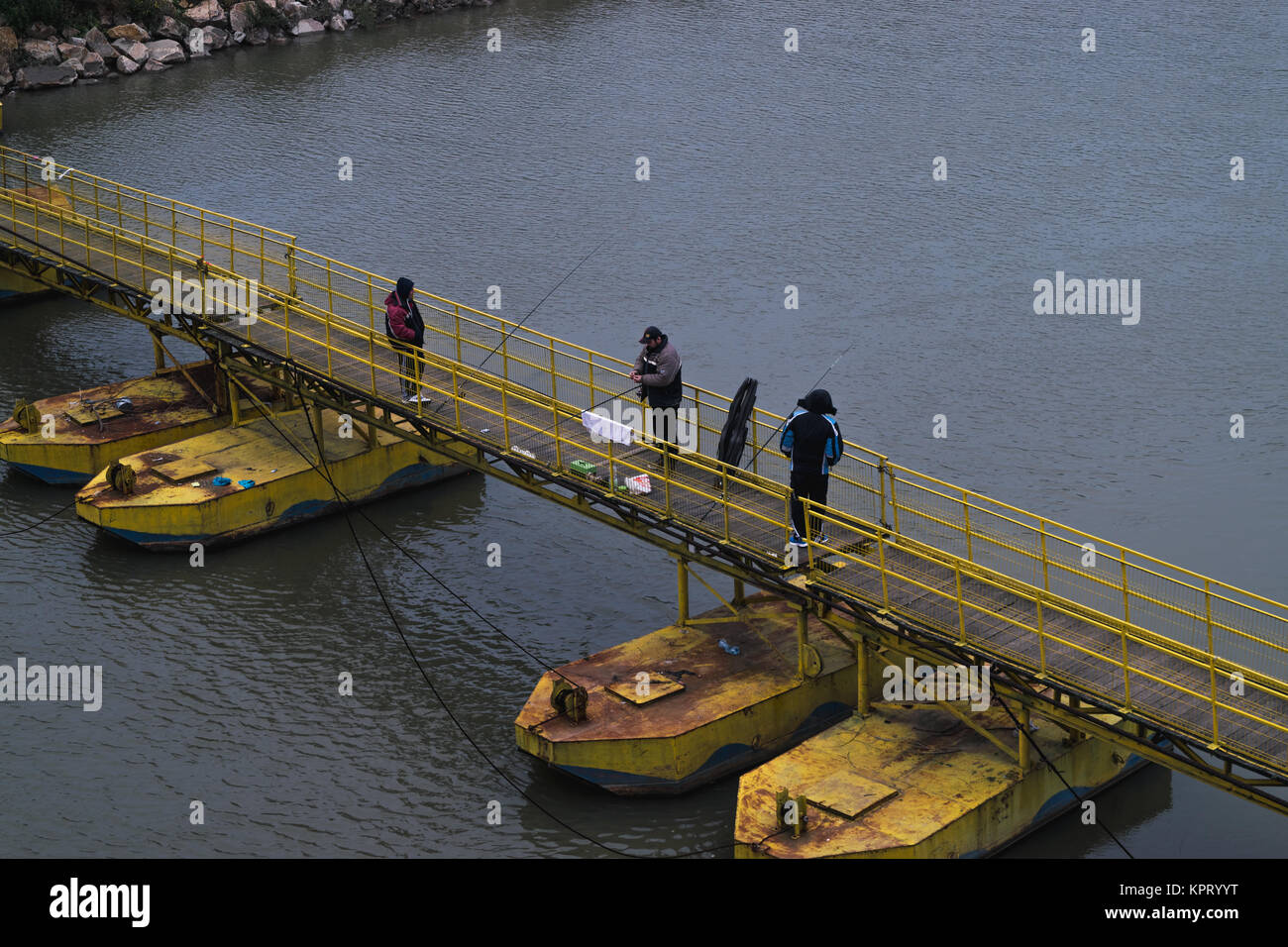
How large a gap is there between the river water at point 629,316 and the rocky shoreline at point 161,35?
129 centimetres

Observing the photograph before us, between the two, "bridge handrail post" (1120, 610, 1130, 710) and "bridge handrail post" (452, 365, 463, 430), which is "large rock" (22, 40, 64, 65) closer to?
"bridge handrail post" (452, 365, 463, 430)

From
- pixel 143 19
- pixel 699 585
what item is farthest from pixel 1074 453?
pixel 143 19

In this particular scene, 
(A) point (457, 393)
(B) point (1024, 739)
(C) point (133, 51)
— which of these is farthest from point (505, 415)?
(C) point (133, 51)

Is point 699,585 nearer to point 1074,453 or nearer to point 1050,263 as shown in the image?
point 1074,453

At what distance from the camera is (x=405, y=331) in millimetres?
29203

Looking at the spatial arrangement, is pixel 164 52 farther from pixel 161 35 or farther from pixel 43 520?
pixel 43 520

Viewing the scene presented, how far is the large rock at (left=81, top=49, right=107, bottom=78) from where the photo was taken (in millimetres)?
61812

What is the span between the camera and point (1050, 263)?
42.5 metres

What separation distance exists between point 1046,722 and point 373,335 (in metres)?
13.0

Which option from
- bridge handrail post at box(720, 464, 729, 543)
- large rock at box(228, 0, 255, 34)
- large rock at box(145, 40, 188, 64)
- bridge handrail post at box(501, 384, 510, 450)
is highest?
large rock at box(228, 0, 255, 34)

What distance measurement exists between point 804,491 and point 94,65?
4568 centimetres

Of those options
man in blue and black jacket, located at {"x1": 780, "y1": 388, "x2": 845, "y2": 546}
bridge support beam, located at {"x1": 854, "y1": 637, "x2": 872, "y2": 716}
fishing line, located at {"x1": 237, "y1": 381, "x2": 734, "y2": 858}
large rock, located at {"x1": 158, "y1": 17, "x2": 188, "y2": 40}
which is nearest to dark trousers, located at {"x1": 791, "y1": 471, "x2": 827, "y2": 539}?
man in blue and black jacket, located at {"x1": 780, "y1": 388, "x2": 845, "y2": 546}

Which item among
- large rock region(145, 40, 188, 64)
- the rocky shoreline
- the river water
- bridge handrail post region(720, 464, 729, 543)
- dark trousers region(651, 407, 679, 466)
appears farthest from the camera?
large rock region(145, 40, 188, 64)

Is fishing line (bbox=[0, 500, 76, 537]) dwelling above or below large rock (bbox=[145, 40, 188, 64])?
→ below
